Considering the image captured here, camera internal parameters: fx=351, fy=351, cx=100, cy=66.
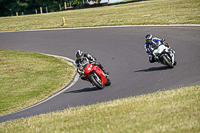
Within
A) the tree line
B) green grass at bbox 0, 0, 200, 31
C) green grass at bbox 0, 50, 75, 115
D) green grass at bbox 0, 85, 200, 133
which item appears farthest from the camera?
the tree line

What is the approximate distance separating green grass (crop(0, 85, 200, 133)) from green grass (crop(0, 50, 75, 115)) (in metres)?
4.14

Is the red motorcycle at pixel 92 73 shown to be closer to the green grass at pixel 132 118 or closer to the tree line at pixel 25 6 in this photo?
the green grass at pixel 132 118

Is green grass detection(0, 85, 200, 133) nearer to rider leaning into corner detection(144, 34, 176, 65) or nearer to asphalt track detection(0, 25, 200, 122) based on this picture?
asphalt track detection(0, 25, 200, 122)

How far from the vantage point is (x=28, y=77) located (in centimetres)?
1673

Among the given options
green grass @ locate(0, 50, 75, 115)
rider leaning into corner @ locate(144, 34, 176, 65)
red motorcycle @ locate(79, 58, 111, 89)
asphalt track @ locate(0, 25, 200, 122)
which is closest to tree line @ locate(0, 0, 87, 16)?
asphalt track @ locate(0, 25, 200, 122)

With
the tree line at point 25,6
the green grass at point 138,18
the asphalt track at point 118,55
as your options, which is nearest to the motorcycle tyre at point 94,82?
the asphalt track at point 118,55

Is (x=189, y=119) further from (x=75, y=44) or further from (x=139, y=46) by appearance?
(x=75, y=44)

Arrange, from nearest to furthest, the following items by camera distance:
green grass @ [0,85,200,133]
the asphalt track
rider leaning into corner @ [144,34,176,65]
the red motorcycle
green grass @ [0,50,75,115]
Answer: green grass @ [0,85,200,133] < the asphalt track < the red motorcycle < green grass @ [0,50,75,115] < rider leaning into corner @ [144,34,176,65]

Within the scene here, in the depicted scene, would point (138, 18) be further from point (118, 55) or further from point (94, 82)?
point (94, 82)

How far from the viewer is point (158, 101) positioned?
28.7ft

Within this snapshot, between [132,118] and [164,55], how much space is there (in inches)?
292

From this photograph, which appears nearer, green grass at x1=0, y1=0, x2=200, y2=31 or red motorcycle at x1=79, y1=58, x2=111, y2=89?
red motorcycle at x1=79, y1=58, x2=111, y2=89

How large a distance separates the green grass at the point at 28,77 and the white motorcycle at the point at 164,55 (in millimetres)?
4306

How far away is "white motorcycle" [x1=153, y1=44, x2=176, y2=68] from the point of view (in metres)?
14.3
